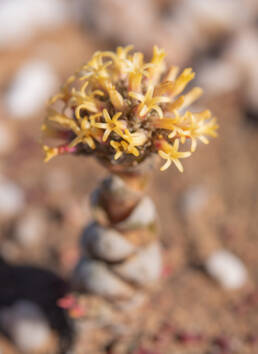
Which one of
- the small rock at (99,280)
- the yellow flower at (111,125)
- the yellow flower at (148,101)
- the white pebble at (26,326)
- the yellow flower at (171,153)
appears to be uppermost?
the yellow flower at (148,101)

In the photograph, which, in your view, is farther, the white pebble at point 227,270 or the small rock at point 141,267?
the white pebble at point 227,270

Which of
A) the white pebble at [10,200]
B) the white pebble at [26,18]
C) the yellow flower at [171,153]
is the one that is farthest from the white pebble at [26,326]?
the white pebble at [26,18]

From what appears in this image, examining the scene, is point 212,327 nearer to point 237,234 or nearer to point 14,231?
point 237,234

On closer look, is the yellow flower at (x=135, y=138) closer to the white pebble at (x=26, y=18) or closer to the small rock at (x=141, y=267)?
the small rock at (x=141, y=267)

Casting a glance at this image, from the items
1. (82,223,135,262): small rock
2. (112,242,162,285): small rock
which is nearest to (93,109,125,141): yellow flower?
(82,223,135,262): small rock

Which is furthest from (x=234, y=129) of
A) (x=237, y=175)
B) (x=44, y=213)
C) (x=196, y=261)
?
(x=44, y=213)

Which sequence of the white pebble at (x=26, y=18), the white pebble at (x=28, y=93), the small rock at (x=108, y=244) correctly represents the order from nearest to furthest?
the small rock at (x=108, y=244) → the white pebble at (x=28, y=93) → the white pebble at (x=26, y=18)

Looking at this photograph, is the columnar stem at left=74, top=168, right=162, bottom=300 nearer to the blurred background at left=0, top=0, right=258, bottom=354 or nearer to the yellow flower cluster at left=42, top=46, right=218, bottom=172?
the yellow flower cluster at left=42, top=46, right=218, bottom=172
